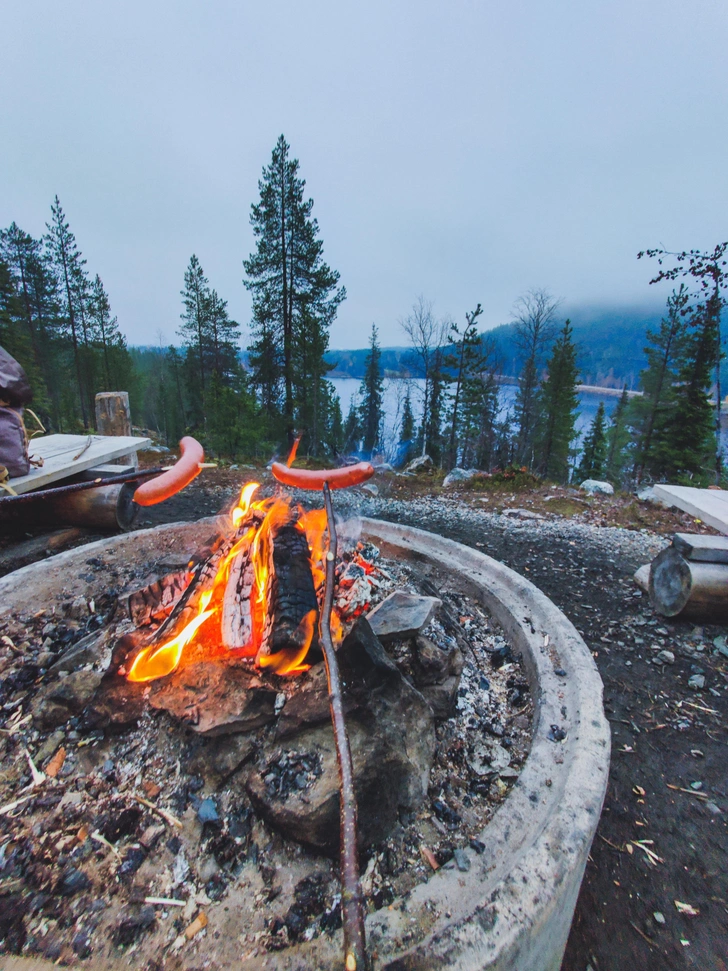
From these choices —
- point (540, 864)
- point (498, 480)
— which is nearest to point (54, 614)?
point (540, 864)

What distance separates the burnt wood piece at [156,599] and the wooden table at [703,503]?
3.64 metres

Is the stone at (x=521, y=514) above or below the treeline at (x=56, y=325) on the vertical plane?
below

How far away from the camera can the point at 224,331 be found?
2386 centimetres

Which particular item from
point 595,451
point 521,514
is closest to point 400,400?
point 595,451

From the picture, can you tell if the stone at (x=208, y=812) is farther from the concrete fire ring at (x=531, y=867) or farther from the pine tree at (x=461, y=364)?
the pine tree at (x=461, y=364)

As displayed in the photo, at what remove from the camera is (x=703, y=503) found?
3.41 metres

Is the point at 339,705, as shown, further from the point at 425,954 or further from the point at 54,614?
the point at 54,614

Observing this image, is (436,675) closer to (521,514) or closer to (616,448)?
(521,514)

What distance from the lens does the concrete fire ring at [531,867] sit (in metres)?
1.01

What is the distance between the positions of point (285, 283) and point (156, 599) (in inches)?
614

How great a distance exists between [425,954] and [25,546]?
4773mm

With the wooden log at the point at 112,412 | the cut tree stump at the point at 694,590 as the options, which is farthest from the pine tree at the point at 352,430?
the cut tree stump at the point at 694,590

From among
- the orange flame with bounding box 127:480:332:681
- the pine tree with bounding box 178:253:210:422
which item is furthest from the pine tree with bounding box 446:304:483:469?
the orange flame with bounding box 127:480:332:681

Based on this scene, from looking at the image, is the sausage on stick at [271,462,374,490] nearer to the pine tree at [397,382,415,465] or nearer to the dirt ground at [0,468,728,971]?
the dirt ground at [0,468,728,971]
